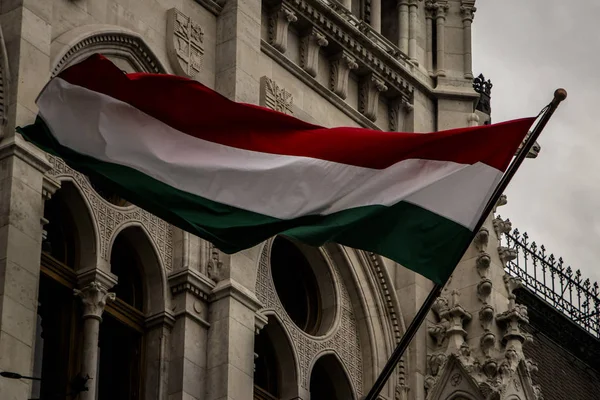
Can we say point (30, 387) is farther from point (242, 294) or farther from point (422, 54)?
point (422, 54)

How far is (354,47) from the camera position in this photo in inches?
1704

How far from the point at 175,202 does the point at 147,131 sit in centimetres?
134

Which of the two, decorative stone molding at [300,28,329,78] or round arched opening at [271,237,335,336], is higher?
decorative stone molding at [300,28,329,78]

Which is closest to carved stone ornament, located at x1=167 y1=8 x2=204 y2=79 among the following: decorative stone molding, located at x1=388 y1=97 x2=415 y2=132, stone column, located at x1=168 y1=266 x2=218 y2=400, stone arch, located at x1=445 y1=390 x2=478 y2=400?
stone column, located at x1=168 y1=266 x2=218 y2=400

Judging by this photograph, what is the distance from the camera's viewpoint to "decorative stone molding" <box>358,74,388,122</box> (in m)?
43.6

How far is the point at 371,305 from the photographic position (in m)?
42.2

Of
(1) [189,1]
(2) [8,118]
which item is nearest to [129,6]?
(1) [189,1]

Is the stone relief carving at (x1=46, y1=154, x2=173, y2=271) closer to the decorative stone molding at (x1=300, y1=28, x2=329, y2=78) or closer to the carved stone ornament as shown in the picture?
the carved stone ornament

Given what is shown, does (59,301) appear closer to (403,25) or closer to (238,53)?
(238,53)

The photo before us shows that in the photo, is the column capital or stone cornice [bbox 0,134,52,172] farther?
the column capital

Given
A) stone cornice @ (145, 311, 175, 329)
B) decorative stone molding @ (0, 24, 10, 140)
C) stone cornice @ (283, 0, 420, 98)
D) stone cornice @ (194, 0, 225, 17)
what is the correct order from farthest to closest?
stone cornice @ (283, 0, 420, 98), stone cornice @ (194, 0, 225, 17), stone cornice @ (145, 311, 175, 329), decorative stone molding @ (0, 24, 10, 140)

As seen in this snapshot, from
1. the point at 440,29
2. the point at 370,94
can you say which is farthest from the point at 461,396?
the point at 440,29

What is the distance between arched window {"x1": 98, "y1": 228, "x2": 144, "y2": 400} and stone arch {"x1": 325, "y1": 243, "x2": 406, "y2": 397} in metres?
5.46

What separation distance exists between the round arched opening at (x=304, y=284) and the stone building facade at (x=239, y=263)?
0.04 metres
